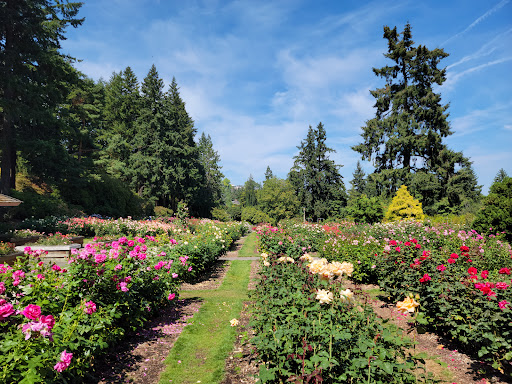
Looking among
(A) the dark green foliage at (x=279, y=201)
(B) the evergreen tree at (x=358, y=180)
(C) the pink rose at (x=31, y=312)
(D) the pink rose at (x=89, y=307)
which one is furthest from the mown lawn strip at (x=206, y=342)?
(B) the evergreen tree at (x=358, y=180)

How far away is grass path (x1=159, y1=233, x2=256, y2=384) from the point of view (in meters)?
3.30

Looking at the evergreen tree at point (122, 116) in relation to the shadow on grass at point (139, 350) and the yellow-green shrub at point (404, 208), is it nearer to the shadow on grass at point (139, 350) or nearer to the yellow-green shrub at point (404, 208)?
the yellow-green shrub at point (404, 208)

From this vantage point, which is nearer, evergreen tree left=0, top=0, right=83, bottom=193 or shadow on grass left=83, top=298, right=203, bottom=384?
shadow on grass left=83, top=298, right=203, bottom=384

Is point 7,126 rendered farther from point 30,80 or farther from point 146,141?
point 146,141

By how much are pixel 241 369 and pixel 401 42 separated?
1176 inches

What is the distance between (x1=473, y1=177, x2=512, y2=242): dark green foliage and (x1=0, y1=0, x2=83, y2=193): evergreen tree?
22.2m

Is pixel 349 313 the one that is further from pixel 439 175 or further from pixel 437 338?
pixel 439 175

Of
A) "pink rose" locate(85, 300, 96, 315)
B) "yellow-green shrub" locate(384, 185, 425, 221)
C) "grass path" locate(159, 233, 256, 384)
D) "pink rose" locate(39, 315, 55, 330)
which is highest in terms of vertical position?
"yellow-green shrub" locate(384, 185, 425, 221)

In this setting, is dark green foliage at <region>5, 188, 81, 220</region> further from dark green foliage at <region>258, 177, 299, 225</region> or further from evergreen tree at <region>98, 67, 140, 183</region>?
dark green foliage at <region>258, 177, 299, 225</region>

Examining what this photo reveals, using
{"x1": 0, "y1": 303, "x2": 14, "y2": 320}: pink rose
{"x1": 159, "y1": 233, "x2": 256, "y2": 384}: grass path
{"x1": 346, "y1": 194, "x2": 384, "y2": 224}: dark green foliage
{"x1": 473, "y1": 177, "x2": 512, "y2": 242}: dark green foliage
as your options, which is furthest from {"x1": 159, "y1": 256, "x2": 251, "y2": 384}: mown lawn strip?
{"x1": 346, "y1": 194, "x2": 384, "y2": 224}: dark green foliage

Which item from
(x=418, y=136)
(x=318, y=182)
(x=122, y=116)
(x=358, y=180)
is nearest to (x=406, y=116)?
(x=418, y=136)

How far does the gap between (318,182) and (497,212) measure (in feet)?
88.0

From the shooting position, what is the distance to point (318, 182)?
36688 millimetres

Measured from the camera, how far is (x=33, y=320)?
7.80ft
